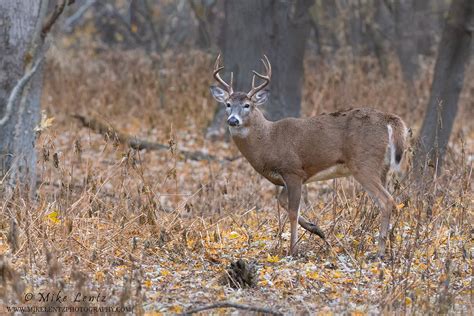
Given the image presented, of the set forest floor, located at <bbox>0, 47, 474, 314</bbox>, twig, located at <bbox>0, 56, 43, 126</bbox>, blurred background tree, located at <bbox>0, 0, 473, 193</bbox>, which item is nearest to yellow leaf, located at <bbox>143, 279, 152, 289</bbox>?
forest floor, located at <bbox>0, 47, 474, 314</bbox>

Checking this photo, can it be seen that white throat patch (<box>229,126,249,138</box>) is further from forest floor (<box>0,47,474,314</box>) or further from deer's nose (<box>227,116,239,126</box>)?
forest floor (<box>0,47,474,314</box>)

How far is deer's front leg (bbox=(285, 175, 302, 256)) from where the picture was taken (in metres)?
7.45

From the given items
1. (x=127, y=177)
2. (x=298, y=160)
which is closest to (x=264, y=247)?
(x=298, y=160)

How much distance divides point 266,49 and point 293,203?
24.0 feet

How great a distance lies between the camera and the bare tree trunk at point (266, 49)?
1444cm

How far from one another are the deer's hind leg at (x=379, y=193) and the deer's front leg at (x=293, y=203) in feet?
1.61

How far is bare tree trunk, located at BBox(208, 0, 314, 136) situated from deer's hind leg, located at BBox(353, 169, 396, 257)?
6588mm

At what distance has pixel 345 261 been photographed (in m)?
7.20

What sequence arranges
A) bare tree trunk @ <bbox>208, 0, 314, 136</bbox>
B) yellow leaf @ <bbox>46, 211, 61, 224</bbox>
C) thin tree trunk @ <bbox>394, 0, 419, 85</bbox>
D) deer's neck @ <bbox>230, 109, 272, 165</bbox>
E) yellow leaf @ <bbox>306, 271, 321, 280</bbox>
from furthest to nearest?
1. thin tree trunk @ <bbox>394, 0, 419, 85</bbox>
2. bare tree trunk @ <bbox>208, 0, 314, 136</bbox>
3. deer's neck @ <bbox>230, 109, 272, 165</bbox>
4. yellow leaf @ <bbox>46, 211, 61, 224</bbox>
5. yellow leaf @ <bbox>306, 271, 321, 280</bbox>

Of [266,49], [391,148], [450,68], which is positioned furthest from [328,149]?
[266,49]

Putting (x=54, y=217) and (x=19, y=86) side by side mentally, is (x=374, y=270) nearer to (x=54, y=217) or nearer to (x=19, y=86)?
(x=54, y=217)

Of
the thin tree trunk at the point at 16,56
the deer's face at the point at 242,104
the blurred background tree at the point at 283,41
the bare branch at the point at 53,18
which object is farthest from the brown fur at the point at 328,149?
the thin tree trunk at the point at 16,56

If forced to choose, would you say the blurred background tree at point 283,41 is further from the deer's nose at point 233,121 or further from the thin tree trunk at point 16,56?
the deer's nose at point 233,121

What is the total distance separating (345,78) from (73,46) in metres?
9.52
